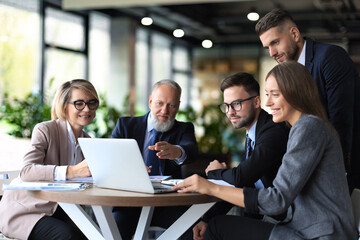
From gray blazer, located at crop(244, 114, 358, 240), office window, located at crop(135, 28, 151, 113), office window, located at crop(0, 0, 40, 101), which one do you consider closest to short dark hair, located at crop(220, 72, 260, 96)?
gray blazer, located at crop(244, 114, 358, 240)

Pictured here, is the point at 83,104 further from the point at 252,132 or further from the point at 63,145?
the point at 252,132

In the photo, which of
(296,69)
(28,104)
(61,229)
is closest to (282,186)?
(296,69)

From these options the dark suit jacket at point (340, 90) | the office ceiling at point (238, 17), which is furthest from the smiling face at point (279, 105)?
the office ceiling at point (238, 17)

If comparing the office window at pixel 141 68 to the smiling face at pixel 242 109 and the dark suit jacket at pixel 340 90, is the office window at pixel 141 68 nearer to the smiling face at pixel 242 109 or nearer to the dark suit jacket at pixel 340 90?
the dark suit jacket at pixel 340 90

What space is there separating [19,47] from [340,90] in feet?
22.6

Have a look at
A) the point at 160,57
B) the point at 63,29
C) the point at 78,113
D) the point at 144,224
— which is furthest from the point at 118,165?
Result: the point at 160,57

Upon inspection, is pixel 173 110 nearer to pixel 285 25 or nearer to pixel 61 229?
pixel 285 25

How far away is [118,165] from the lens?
7.82 feet

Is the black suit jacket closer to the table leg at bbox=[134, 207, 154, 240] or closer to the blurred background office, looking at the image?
the table leg at bbox=[134, 207, 154, 240]

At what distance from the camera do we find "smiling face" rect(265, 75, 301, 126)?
228 cm

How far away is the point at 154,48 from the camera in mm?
13641

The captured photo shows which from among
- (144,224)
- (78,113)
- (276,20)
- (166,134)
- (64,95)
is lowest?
(144,224)

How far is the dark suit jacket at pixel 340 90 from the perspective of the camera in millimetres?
3039

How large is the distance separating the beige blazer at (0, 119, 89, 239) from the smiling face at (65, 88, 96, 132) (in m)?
0.18
